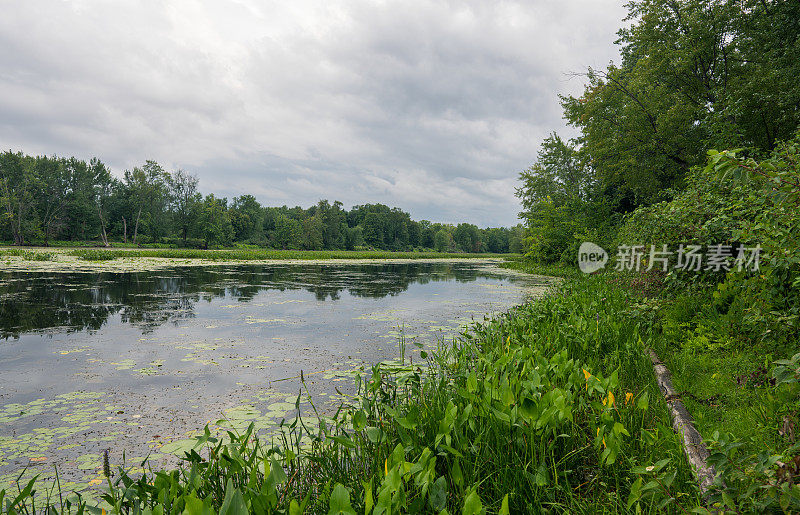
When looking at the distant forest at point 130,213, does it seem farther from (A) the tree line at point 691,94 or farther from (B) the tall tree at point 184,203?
(A) the tree line at point 691,94

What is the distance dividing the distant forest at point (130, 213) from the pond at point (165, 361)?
5394cm

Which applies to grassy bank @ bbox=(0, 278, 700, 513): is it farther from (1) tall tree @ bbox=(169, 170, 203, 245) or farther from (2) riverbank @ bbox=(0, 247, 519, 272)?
(1) tall tree @ bbox=(169, 170, 203, 245)

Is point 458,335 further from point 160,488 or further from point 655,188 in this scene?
point 655,188

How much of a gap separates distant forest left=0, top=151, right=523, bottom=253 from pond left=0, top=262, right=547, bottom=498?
177ft

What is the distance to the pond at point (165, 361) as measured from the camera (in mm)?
3189

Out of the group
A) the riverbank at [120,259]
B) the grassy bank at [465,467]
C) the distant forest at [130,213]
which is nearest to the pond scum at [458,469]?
the grassy bank at [465,467]

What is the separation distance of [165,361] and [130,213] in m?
70.6

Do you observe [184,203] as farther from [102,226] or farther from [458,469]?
[458,469]

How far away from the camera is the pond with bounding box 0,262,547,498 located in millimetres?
3189

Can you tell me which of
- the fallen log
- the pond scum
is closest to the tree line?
the fallen log

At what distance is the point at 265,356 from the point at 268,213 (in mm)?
91267

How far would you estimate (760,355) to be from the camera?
3.59 metres

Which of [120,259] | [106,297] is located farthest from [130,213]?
[106,297]

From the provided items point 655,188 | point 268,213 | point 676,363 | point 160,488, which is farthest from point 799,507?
point 268,213
